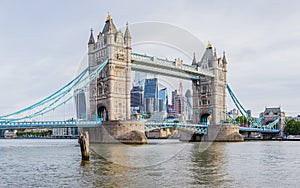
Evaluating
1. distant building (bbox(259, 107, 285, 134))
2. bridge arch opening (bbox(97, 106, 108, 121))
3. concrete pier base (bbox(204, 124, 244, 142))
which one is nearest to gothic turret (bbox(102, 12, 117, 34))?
bridge arch opening (bbox(97, 106, 108, 121))

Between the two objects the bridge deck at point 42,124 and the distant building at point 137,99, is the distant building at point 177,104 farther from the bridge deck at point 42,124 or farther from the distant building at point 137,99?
the bridge deck at point 42,124

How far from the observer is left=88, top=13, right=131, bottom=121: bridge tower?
50344 millimetres

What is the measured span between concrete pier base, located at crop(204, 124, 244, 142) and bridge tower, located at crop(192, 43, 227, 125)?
6.86 m

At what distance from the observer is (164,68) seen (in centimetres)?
6050

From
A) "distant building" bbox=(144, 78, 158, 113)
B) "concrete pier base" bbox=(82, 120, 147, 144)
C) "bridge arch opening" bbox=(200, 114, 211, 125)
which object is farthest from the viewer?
"bridge arch opening" bbox=(200, 114, 211, 125)

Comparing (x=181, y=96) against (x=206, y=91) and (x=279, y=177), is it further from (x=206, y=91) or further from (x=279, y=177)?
(x=279, y=177)

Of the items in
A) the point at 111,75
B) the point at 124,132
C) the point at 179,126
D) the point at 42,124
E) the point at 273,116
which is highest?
the point at 111,75

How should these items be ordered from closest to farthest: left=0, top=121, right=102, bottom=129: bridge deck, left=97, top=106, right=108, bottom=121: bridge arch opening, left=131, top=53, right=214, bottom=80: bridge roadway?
left=0, top=121, right=102, bottom=129: bridge deck → left=97, top=106, right=108, bottom=121: bridge arch opening → left=131, top=53, right=214, bottom=80: bridge roadway

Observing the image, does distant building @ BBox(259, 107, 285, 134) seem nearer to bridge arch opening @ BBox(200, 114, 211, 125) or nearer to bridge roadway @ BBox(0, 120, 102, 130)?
bridge arch opening @ BBox(200, 114, 211, 125)

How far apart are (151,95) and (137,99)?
24.4 feet

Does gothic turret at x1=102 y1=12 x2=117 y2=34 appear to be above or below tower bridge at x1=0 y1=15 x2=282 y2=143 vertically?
above

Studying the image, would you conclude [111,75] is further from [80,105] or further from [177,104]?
[177,104]

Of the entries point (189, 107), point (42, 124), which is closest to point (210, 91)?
point (189, 107)

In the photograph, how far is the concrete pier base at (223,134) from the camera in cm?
6097
